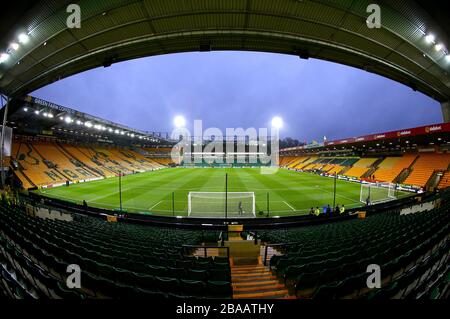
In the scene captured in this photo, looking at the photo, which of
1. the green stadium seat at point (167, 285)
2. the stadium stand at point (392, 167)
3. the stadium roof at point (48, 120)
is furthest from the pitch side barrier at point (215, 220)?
the stadium stand at point (392, 167)

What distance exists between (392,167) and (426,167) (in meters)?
5.50

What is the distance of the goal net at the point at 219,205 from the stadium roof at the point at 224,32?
13.5 meters

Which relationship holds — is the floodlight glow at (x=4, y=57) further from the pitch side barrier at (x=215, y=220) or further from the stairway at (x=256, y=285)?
the stairway at (x=256, y=285)

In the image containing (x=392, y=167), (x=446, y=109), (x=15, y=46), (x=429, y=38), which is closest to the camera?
(x=429, y=38)

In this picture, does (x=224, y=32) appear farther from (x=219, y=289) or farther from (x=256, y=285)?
(x=256, y=285)

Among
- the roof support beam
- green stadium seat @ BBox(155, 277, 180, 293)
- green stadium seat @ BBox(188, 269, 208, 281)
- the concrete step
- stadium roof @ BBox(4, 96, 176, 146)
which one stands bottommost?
the concrete step

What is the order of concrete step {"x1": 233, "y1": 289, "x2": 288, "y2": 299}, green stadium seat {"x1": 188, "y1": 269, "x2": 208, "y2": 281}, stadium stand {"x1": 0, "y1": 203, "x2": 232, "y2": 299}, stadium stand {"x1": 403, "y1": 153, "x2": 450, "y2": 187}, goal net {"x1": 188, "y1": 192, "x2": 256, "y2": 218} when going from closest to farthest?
stadium stand {"x1": 0, "y1": 203, "x2": 232, "y2": 299} → green stadium seat {"x1": 188, "y1": 269, "x2": 208, "y2": 281} → concrete step {"x1": 233, "y1": 289, "x2": 288, "y2": 299} → goal net {"x1": 188, "y1": 192, "x2": 256, "y2": 218} → stadium stand {"x1": 403, "y1": 153, "x2": 450, "y2": 187}

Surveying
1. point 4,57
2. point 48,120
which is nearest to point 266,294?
point 4,57

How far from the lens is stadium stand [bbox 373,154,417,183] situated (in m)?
32.4

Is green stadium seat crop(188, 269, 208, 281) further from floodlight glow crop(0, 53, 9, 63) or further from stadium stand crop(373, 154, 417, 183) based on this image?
stadium stand crop(373, 154, 417, 183)

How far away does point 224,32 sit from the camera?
28.5ft

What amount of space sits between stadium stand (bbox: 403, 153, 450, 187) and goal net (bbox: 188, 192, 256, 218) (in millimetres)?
25352

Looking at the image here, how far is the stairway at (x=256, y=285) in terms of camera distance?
4441mm

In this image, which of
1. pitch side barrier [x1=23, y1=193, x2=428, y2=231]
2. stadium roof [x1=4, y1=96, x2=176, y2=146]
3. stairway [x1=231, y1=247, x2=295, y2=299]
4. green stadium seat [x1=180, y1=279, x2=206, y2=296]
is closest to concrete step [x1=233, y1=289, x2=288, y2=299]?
stairway [x1=231, y1=247, x2=295, y2=299]
